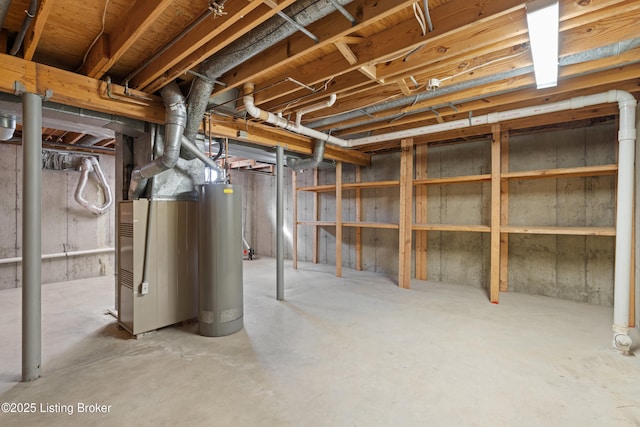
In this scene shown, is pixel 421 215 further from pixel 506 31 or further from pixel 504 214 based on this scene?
pixel 506 31

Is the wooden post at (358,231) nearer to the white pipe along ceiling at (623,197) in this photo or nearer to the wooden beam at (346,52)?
the white pipe along ceiling at (623,197)

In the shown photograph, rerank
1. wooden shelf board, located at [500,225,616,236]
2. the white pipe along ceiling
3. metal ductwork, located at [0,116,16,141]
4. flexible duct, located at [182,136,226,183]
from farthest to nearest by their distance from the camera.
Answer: wooden shelf board, located at [500,225,616,236] → metal ductwork, located at [0,116,16,141] → flexible duct, located at [182,136,226,183] → the white pipe along ceiling

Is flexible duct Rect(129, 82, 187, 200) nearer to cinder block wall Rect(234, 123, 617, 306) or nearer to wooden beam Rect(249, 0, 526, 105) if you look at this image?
wooden beam Rect(249, 0, 526, 105)

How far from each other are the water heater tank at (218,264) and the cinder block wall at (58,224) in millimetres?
3454

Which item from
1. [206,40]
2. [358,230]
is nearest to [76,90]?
[206,40]

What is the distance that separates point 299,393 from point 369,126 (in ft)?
9.61

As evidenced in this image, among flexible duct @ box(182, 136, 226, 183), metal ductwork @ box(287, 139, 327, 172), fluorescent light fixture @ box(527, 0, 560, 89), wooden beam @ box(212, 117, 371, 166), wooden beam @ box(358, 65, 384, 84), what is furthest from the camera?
Result: metal ductwork @ box(287, 139, 327, 172)

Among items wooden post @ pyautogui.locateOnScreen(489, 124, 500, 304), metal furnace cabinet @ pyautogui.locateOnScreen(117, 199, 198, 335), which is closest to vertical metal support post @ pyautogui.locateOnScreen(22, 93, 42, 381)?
metal furnace cabinet @ pyautogui.locateOnScreen(117, 199, 198, 335)

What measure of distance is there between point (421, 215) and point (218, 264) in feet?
10.4

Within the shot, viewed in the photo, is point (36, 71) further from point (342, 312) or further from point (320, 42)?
point (342, 312)

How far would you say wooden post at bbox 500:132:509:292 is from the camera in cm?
377

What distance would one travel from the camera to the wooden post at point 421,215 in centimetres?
449

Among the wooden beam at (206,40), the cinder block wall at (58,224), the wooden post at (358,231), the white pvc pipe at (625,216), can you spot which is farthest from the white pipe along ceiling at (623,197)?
the cinder block wall at (58,224)

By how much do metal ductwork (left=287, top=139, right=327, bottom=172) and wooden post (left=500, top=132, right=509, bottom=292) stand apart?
7.55 feet
